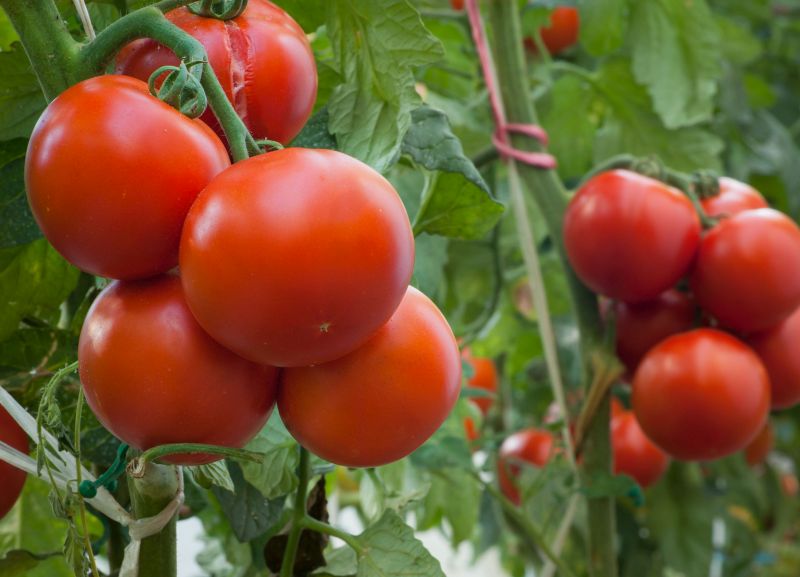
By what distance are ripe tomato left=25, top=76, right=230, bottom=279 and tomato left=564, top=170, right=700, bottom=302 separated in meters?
0.49

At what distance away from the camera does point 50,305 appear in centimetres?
55

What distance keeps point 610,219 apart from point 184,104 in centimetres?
49

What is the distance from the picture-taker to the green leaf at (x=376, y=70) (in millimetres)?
439

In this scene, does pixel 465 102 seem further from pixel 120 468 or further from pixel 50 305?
pixel 120 468

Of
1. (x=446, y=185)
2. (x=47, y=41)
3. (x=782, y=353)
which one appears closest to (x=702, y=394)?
(x=782, y=353)

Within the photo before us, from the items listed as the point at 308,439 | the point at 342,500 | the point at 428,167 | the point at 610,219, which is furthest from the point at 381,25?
the point at 342,500

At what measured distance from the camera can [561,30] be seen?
1212 mm

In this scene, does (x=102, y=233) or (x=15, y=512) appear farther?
(x=15, y=512)

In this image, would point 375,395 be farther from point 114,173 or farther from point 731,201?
point 731,201

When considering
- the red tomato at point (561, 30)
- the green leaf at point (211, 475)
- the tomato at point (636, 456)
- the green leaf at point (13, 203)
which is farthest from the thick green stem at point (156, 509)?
the red tomato at point (561, 30)

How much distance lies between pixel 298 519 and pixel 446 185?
7.8 inches

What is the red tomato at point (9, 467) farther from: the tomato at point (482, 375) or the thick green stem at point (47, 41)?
the tomato at point (482, 375)

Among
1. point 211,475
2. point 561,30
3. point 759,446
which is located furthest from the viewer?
point 759,446

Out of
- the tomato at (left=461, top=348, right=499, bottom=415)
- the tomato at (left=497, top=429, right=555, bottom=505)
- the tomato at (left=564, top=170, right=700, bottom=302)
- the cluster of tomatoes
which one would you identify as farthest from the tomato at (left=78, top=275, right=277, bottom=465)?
the tomato at (left=461, top=348, right=499, bottom=415)
